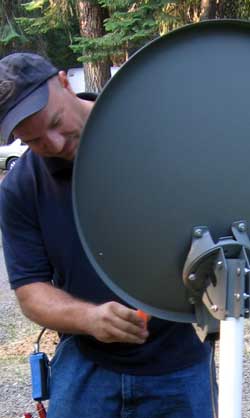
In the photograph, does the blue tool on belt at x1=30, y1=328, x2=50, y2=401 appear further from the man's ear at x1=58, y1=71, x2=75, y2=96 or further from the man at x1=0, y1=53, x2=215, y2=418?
the man's ear at x1=58, y1=71, x2=75, y2=96

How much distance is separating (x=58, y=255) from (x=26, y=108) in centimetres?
42

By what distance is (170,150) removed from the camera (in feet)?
4.00

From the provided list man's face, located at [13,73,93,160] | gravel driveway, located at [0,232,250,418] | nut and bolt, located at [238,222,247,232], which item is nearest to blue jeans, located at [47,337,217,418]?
man's face, located at [13,73,93,160]

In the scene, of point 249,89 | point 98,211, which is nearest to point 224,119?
point 249,89

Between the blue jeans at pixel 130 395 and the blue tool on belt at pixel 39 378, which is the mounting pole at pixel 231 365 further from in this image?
the blue tool on belt at pixel 39 378

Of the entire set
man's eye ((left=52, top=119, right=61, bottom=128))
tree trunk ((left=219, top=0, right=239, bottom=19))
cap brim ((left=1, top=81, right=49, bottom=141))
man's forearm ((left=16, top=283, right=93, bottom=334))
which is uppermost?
tree trunk ((left=219, top=0, right=239, bottom=19))

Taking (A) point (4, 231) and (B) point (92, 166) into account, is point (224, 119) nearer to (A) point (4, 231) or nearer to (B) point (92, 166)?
(B) point (92, 166)

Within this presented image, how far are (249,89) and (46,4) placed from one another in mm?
14211

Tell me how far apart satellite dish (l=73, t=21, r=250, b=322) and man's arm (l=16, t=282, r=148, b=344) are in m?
0.22

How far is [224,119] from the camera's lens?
1.21 m

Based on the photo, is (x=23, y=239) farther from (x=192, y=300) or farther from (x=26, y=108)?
(x=192, y=300)

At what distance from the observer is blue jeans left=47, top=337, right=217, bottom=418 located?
1914mm

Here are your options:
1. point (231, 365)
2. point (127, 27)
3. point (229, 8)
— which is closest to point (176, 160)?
point (231, 365)

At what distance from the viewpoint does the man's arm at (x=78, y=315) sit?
4.81 feet
